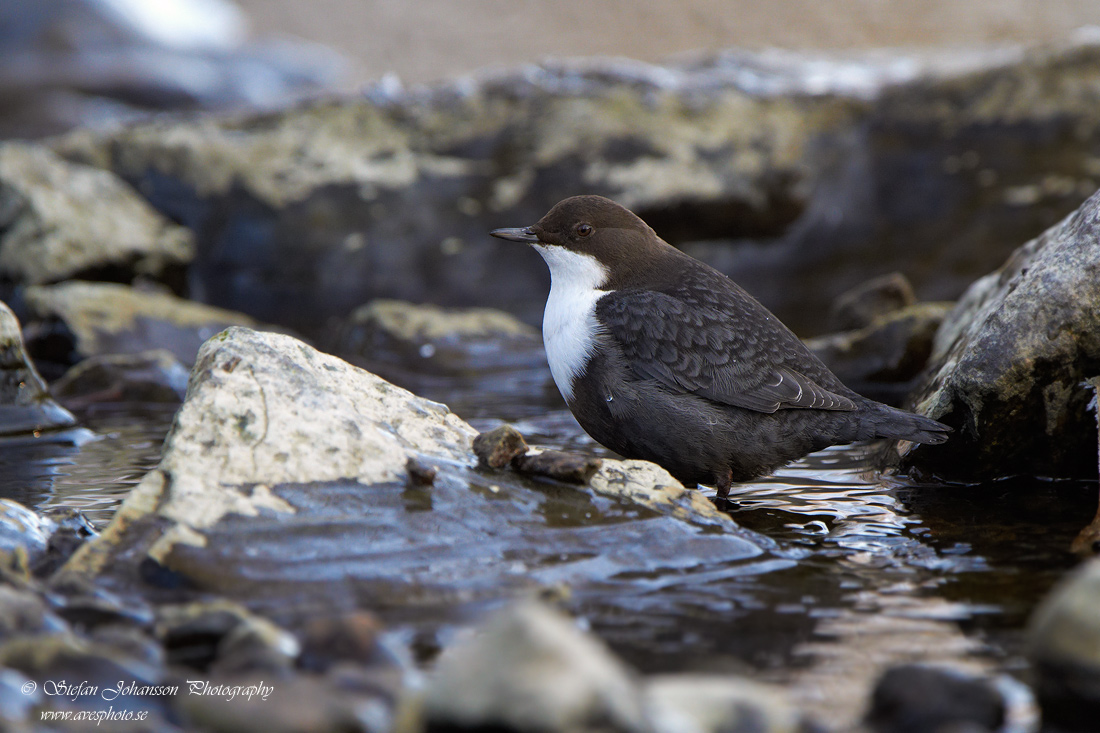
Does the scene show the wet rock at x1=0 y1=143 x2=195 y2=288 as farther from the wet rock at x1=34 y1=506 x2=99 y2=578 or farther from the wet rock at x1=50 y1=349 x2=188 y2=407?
the wet rock at x1=34 y1=506 x2=99 y2=578

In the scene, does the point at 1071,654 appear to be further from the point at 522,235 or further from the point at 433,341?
the point at 433,341

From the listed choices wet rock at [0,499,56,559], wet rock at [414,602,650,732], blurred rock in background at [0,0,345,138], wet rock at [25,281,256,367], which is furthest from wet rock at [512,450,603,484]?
blurred rock in background at [0,0,345,138]

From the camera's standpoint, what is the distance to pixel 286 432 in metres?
3.54

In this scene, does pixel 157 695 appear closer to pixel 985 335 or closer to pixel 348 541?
pixel 348 541

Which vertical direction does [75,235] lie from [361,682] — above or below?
above

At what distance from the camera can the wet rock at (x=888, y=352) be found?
237 inches

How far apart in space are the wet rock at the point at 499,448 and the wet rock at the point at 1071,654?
1.88m

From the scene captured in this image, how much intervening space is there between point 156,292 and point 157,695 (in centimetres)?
650

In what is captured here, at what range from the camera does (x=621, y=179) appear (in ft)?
29.4

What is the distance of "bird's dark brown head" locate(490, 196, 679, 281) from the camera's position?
4.80 metres

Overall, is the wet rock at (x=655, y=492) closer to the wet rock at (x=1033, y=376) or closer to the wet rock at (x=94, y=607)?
the wet rock at (x=1033, y=376)

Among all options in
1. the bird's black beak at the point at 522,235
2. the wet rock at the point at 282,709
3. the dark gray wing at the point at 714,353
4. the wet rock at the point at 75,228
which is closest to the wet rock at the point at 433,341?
the wet rock at the point at 75,228

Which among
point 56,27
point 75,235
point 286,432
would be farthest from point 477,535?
point 56,27

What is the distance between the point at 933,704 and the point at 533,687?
0.92 m
